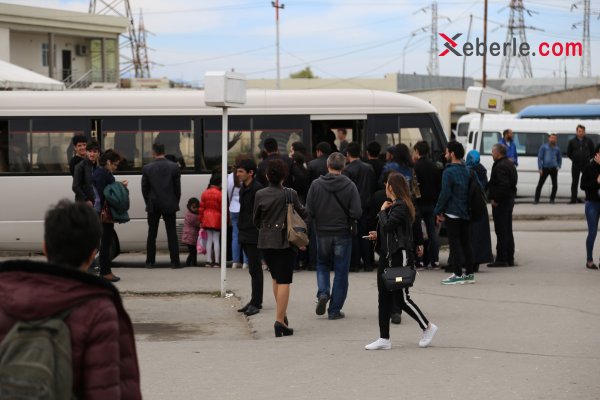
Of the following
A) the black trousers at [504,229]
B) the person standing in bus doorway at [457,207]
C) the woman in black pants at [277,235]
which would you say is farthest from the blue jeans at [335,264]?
the black trousers at [504,229]

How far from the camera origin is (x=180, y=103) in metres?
18.5

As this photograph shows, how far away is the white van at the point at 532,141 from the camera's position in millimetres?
30594

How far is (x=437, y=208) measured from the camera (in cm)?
1427

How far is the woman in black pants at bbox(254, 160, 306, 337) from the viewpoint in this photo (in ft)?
35.4

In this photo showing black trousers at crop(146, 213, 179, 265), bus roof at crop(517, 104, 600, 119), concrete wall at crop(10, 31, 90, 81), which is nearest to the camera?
black trousers at crop(146, 213, 179, 265)

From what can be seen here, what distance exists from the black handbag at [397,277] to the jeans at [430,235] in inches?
239

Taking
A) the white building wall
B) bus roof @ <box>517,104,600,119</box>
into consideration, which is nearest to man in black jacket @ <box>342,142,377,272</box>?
bus roof @ <box>517,104,600,119</box>

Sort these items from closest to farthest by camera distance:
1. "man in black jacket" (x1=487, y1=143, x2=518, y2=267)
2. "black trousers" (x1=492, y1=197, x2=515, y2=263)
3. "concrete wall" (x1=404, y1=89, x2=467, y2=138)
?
"man in black jacket" (x1=487, y1=143, x2=518, y2=267) → "black trousers" (x1=492, y1=197, x2=515, y2=263) → "concrete wall" (x1=404, y1=89, x2=467, y2=138)

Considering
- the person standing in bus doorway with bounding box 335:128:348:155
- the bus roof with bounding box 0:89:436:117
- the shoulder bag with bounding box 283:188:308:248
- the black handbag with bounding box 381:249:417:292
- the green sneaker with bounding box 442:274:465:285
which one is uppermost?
the bus roof with bounding box 0:89:436:117

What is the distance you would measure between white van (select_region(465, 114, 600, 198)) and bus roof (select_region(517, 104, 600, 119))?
732cm

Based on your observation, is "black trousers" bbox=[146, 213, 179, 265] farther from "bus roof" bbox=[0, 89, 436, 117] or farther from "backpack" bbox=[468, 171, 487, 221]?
"backpack" bbox=[468, 171, 487, 221]

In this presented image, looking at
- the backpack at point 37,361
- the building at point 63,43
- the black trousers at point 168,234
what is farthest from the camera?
the building at point 63,43

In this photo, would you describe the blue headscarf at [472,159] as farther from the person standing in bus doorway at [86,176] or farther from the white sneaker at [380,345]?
the white sneaker at [380,345]

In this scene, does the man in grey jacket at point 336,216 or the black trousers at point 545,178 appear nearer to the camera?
the man in grey jacket at point 336,216
